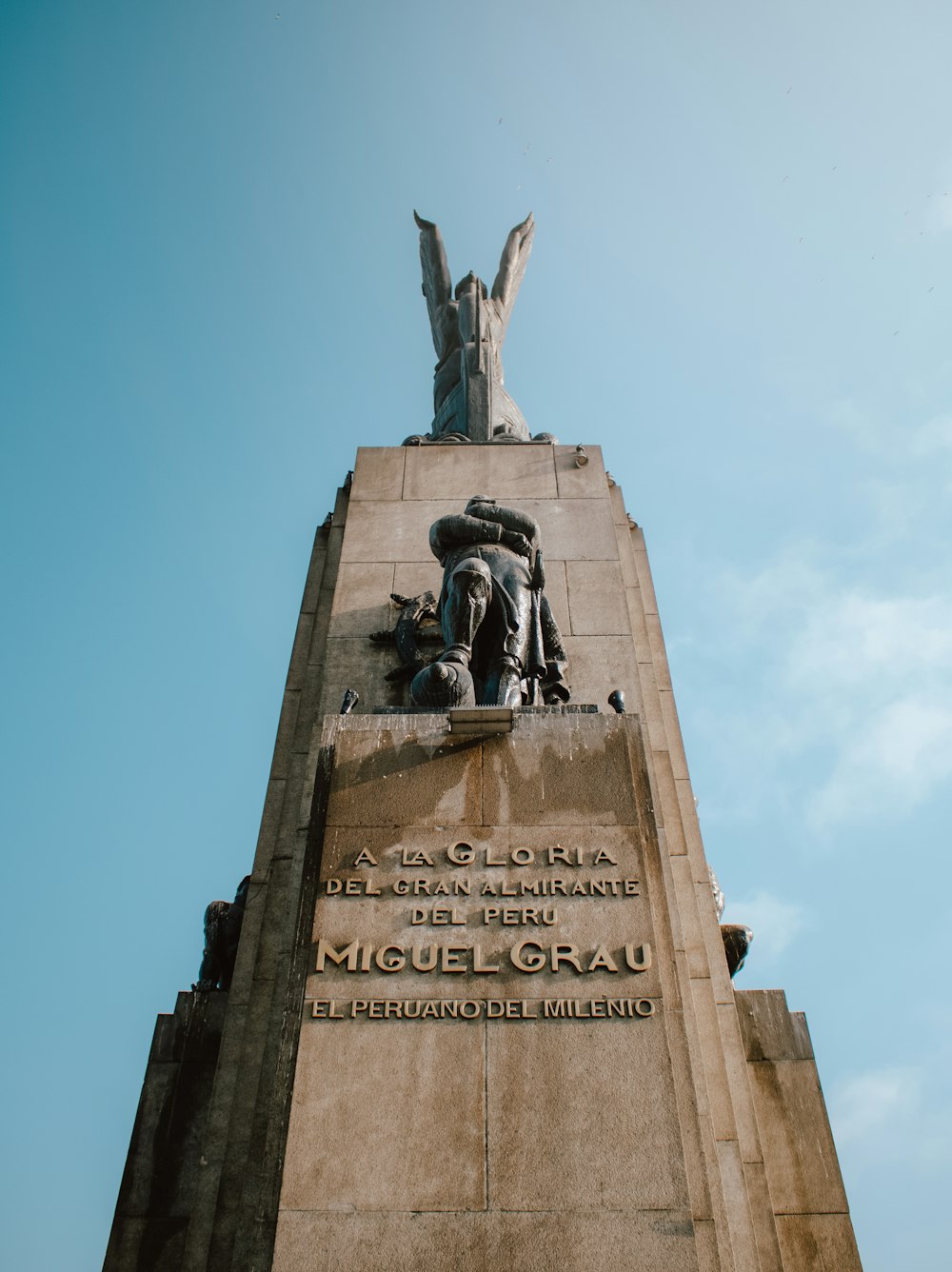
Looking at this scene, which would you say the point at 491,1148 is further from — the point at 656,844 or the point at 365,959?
the point at 656,844

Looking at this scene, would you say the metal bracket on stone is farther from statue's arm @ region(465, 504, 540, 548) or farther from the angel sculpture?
the angel sculpture

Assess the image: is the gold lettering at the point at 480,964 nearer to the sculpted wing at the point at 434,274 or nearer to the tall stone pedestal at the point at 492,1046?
the tall stone pedestal at the point at 492,1046

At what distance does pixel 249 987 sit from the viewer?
7.68m

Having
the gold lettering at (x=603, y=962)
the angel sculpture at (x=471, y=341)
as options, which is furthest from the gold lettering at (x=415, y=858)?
the angel sculpture at (x=471, y=341)

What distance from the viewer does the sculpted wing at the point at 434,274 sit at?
1744 cm

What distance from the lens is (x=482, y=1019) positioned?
582 centimetres

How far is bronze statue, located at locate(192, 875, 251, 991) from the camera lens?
27.2 ft

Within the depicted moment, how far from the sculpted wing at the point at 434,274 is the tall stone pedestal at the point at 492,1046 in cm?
1062

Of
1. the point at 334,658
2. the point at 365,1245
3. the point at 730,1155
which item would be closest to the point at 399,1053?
the point at 365,1245

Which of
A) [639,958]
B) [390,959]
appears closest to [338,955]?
[390,959]

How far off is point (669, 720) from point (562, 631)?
4.89 feet

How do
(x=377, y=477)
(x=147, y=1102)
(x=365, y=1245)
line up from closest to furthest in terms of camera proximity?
(x=365, y=1245) → (x=147, y=1102) → (x=377, y=477)

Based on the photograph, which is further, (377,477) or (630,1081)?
(377,477)

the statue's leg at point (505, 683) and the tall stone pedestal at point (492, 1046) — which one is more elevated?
the statue's leg at point (505, 683)
